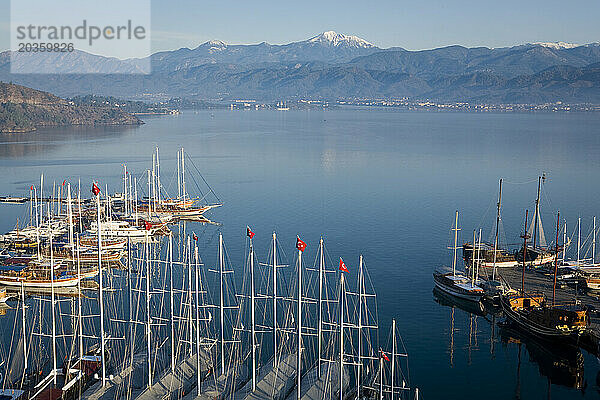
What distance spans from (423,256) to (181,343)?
16.4 meters

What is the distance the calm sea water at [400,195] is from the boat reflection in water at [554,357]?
0.06m

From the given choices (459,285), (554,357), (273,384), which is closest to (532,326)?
(554,357)

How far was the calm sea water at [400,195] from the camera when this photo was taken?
22719mm

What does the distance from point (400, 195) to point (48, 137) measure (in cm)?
6275

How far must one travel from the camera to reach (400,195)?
5144cm

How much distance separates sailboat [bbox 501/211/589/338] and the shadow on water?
6135cm

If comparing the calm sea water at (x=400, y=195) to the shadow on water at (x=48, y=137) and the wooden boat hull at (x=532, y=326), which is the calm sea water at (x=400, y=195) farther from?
the wooden boat hull at (x=532, y=326)

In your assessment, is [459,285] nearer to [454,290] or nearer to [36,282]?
[454,290]

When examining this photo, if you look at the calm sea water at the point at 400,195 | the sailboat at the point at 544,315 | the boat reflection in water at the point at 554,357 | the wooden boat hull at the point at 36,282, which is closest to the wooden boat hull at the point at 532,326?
the sailboat at the point at 544,315

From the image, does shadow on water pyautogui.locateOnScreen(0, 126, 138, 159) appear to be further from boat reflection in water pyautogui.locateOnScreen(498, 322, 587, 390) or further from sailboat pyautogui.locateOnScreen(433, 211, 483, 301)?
boat reflection in water pyautogui.locateOnScreen(498, 322, 587, 390)

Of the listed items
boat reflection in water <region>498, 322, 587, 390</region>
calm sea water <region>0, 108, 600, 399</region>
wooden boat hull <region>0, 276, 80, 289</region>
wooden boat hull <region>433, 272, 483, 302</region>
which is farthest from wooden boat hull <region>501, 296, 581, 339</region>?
wooden boat hull <region>0, 276, 80, 289</region>

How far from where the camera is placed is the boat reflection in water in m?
21.4

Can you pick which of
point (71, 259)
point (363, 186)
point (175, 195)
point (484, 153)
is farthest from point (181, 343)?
point (484, 153)

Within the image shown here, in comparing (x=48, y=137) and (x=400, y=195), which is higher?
(x=48, y=137)
